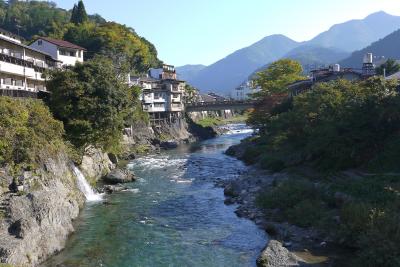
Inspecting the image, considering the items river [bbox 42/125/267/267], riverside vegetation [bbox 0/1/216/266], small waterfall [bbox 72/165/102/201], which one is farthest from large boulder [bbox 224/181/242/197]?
riverside vegetation [bbox 0/1/216/266]

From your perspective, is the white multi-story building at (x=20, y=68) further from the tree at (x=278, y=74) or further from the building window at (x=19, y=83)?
the tree at (x=278, y=74)

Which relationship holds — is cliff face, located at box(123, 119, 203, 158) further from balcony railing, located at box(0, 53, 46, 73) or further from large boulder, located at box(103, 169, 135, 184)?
balcony railing, located at box(0, 53, 46, 73)

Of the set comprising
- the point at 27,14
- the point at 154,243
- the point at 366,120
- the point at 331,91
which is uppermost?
the point at 27,14

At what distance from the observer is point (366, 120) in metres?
31.6

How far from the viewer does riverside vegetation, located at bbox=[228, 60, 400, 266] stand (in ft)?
64.9

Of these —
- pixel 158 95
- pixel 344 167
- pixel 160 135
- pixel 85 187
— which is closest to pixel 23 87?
pixel 85 187

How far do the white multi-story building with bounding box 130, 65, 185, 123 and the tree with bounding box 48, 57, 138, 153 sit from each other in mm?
40400

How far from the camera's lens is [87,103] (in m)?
36.7

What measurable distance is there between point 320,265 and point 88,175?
80.0 ft

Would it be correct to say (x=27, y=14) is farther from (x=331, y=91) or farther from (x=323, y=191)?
(x=323, y=191)

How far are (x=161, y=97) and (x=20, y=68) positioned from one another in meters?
49.3

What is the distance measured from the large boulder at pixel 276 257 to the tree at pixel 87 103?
69.1 feet

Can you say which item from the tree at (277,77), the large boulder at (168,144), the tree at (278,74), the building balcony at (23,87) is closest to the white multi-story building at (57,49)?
the building balcony at (23,87)

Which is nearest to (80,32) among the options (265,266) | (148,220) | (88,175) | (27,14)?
(27,14)
